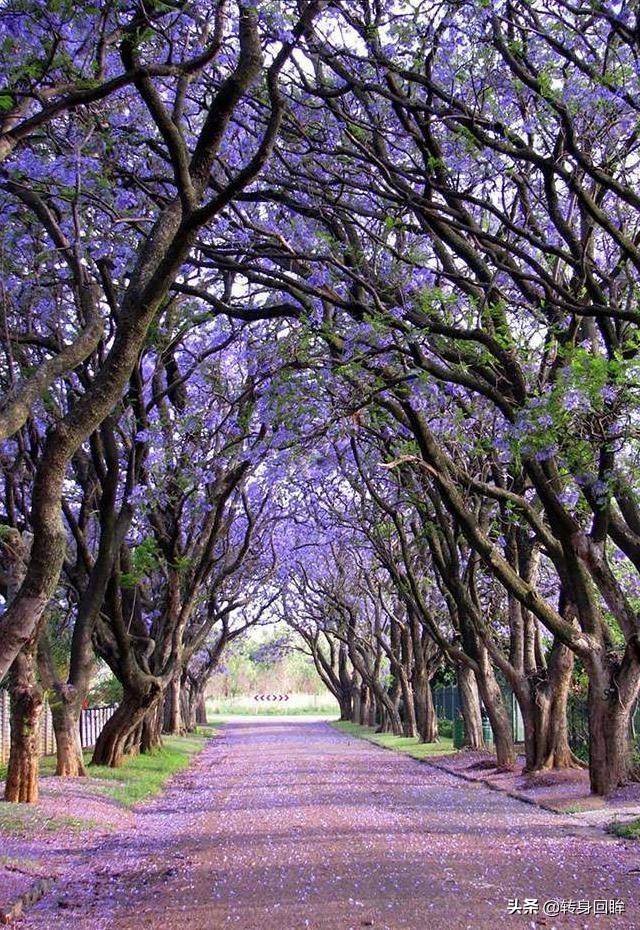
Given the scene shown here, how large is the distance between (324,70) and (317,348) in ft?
11.1

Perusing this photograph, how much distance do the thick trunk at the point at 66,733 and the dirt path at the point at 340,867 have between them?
4.78 ft

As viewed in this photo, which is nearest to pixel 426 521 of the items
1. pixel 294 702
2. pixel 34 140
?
pixel 34 140

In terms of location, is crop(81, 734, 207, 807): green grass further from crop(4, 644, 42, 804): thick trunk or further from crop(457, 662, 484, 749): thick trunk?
crop(457, 662, 484, 749): thick trunk

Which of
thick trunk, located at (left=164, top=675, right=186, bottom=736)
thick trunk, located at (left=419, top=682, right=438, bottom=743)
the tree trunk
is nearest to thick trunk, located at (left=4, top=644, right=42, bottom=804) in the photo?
thick trunk, located at (left=419, top=682, right=438, bottom=743)

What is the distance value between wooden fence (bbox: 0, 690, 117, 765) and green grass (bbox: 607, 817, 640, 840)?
8.65 metres

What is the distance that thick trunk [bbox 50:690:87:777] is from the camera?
1470cm

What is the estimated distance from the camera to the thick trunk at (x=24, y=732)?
11.6 meters

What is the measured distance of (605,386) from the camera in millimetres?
9695

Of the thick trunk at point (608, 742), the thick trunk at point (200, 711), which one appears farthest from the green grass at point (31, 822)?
the thick trunk at point (200, 711)

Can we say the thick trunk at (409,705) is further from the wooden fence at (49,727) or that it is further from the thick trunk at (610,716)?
the thick trunk at (610,716)

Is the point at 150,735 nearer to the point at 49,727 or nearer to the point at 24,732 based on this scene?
the point at 49,727

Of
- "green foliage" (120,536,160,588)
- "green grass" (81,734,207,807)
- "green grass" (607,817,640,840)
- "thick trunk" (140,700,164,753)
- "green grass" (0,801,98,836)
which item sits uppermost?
"green foliage" (120,536,160,588)

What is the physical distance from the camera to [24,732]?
11.8 metres

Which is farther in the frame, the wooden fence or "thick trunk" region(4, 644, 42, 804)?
the wooden fence
